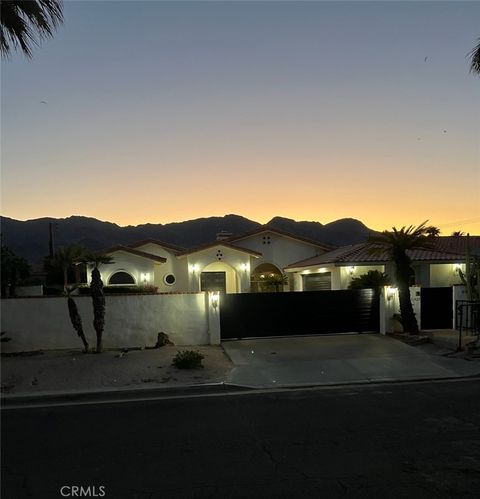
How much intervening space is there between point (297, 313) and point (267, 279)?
1686 centimetres

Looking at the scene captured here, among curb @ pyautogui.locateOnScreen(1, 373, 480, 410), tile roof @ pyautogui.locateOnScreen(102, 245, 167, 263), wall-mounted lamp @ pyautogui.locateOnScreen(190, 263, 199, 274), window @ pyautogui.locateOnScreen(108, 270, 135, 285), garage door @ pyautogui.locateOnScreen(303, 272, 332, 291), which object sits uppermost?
tile roof @ pyautogui.locateOnScreen(102, 245, 167, 263)

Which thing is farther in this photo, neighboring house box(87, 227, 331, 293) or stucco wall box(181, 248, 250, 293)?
stucco wall box(181, 248, 250, 293)

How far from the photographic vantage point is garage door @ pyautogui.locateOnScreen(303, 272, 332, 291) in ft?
97.7

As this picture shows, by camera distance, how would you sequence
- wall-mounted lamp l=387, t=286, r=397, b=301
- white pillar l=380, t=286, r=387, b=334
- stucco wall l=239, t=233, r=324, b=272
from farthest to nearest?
stucco wall l=239, t=233, r=324, b=272, wall-mounted lamp l=387, t=286, r=397, b=301, white pillar l=380, t=286, r=387, b=334

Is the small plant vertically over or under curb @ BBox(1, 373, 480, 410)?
over

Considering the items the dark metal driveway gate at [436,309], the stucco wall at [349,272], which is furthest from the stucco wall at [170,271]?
the dark metal driveway gate at [436,309]

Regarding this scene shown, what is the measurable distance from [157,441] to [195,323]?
973 centimetres

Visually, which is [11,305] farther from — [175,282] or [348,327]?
[175,282]

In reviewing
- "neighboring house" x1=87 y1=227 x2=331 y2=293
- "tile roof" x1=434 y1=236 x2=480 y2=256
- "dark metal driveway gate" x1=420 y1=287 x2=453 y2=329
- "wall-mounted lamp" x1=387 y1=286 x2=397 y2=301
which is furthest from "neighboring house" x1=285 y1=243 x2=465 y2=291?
"wall-mounted lamp" x1=387 y1=286 x2=397 y2=301

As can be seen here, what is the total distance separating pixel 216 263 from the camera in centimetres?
3238

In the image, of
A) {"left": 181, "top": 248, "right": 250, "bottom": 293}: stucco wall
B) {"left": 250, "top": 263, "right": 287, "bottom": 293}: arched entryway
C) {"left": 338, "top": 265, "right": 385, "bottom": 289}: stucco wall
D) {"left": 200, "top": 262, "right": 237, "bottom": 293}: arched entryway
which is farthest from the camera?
{"left": 250, "top": 263, "right": 287, "bottom": 293}: arched entryway

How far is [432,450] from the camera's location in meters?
5.97

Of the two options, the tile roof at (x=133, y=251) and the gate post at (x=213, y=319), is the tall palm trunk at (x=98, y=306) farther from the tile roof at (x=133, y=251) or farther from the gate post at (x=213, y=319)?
the tile roof at (x=133, y=251)

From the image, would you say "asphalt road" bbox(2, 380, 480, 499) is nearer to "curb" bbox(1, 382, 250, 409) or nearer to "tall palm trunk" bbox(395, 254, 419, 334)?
"curb" bbox(1, 382, 250, 409)
